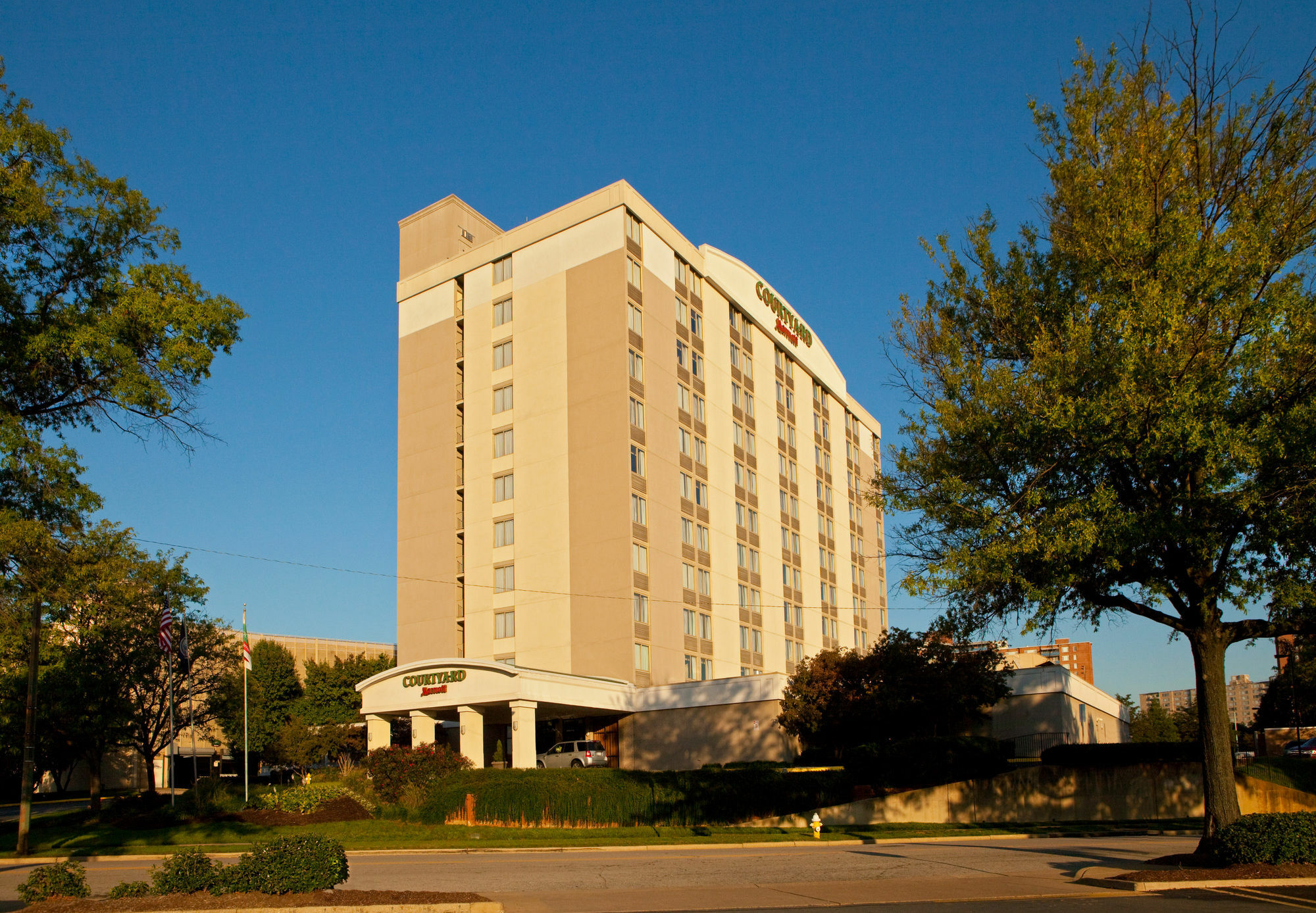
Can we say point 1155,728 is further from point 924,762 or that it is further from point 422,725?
point 422,725

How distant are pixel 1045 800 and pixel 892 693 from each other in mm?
11039

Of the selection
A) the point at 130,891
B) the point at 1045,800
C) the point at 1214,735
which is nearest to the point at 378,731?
the point at 1045,800

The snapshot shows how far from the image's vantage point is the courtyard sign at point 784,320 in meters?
70.8

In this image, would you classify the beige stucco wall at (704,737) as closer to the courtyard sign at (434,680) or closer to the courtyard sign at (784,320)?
the courtyard sign at (434,680)

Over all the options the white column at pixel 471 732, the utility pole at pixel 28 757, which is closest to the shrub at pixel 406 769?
the white column at pixel 471 732

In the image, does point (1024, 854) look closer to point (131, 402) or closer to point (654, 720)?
point (131, 402)

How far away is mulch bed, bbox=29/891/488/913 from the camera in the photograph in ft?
40.5

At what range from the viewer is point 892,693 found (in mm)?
42062

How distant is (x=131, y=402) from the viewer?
20.3m

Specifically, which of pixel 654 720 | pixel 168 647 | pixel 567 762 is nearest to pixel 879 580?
pixel 654 720

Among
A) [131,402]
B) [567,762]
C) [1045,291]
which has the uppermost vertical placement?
[1045,291]

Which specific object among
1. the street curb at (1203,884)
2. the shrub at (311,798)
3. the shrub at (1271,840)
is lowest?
the shrub at (311,798)

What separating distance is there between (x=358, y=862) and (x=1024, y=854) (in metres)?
14.6

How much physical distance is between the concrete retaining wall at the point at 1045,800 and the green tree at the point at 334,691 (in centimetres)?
5243
